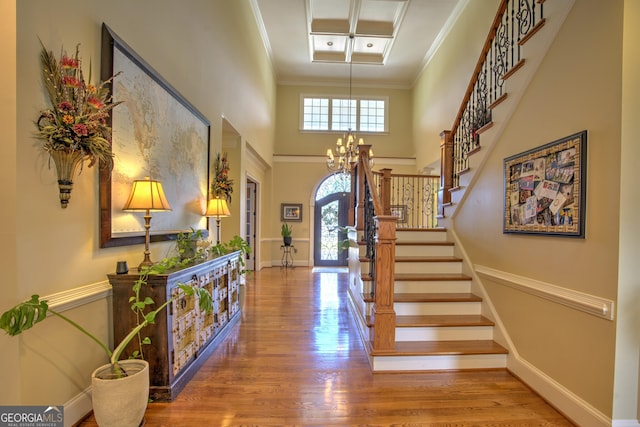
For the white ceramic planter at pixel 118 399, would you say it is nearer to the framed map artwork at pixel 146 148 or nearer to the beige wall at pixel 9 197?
the beige wall at pixel 9 197

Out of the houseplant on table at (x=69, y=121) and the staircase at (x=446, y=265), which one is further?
the staircase at (x=446, y=265)

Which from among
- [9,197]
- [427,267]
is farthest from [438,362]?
[9,197]

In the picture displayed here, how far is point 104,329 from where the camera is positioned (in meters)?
2.10

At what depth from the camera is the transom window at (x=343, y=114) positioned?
29.1 ft

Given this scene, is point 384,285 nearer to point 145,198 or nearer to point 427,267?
point 427,267

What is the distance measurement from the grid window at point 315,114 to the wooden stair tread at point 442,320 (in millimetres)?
6978

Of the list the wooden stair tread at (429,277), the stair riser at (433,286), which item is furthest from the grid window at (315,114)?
the stair riser at (433,286)

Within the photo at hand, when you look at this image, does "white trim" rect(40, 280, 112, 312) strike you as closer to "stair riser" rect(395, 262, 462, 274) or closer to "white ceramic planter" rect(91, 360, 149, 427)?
"white ceramic planter" rect(91, 360, 149, 427)

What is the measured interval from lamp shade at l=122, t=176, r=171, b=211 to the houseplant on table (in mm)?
344

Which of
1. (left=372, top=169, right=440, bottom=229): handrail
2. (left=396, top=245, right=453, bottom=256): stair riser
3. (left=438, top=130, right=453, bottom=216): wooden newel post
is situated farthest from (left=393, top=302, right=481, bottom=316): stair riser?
(left=372, top=169, right=440, bottom=229): handrail

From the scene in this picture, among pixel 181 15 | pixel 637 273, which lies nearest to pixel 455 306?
pixel 637 273

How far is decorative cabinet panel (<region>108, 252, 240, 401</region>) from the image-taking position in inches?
83.4

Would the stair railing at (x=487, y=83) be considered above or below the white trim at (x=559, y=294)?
above

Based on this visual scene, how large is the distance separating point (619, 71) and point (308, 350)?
3223mm
